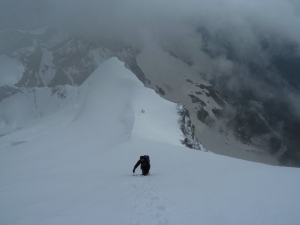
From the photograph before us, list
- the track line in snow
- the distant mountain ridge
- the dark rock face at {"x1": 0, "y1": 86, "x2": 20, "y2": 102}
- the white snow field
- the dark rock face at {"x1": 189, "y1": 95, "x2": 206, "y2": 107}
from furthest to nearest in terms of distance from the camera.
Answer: the dark rock face at {"x1": 189, "y1": 95, "x2": 206, "y2": 107}
the distant mountain ridge
the dark rock face at {"x1": 0, "y1": 86, "x2": 20, "y2": 102}
the track line in snow
the white snow field

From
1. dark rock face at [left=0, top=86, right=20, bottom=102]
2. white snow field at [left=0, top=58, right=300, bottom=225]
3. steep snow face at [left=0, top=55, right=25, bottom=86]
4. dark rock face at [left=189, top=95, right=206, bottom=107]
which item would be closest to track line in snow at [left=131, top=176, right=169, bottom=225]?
white snow field at [left=0, top=58, right=300, bottom=225]

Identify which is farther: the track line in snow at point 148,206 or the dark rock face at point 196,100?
the dark rock face at point 196,100

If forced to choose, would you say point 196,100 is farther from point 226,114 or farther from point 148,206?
point 148,206

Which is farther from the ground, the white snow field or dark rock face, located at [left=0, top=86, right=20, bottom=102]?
dark rock face, located at [left=0, top=86, right=20, bottom=102]

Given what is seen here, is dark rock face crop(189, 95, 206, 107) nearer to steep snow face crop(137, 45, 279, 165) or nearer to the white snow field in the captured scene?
steep snow face crop(137, 45, 279, 165)

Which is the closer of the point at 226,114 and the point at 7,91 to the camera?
the point at 7,91

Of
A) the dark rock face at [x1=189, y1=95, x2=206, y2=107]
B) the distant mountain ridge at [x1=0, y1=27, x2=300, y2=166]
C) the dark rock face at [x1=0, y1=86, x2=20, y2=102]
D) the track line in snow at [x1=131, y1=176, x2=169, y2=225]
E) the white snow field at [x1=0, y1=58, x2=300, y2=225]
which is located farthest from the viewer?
the dark rock face at [x1=189, y1=95, x2=206, y2=107]

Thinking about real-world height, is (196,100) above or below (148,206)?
above

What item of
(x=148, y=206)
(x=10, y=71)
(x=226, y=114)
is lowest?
(x=148, y=206)

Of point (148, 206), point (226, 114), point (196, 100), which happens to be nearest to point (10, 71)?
point (196, 100)

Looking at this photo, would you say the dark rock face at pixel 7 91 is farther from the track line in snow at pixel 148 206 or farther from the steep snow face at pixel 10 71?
the track line in snow at pixel 148 206

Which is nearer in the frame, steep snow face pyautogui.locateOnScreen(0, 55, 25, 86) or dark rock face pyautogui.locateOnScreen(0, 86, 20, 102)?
dark rock face pyautogui.locateOnScreen(0, 86, 20, 102)

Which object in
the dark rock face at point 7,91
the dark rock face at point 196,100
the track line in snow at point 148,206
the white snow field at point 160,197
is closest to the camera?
the white snow field at point 160,197

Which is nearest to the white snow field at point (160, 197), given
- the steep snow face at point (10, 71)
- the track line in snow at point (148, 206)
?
the track line in snow at point (148, 206)
